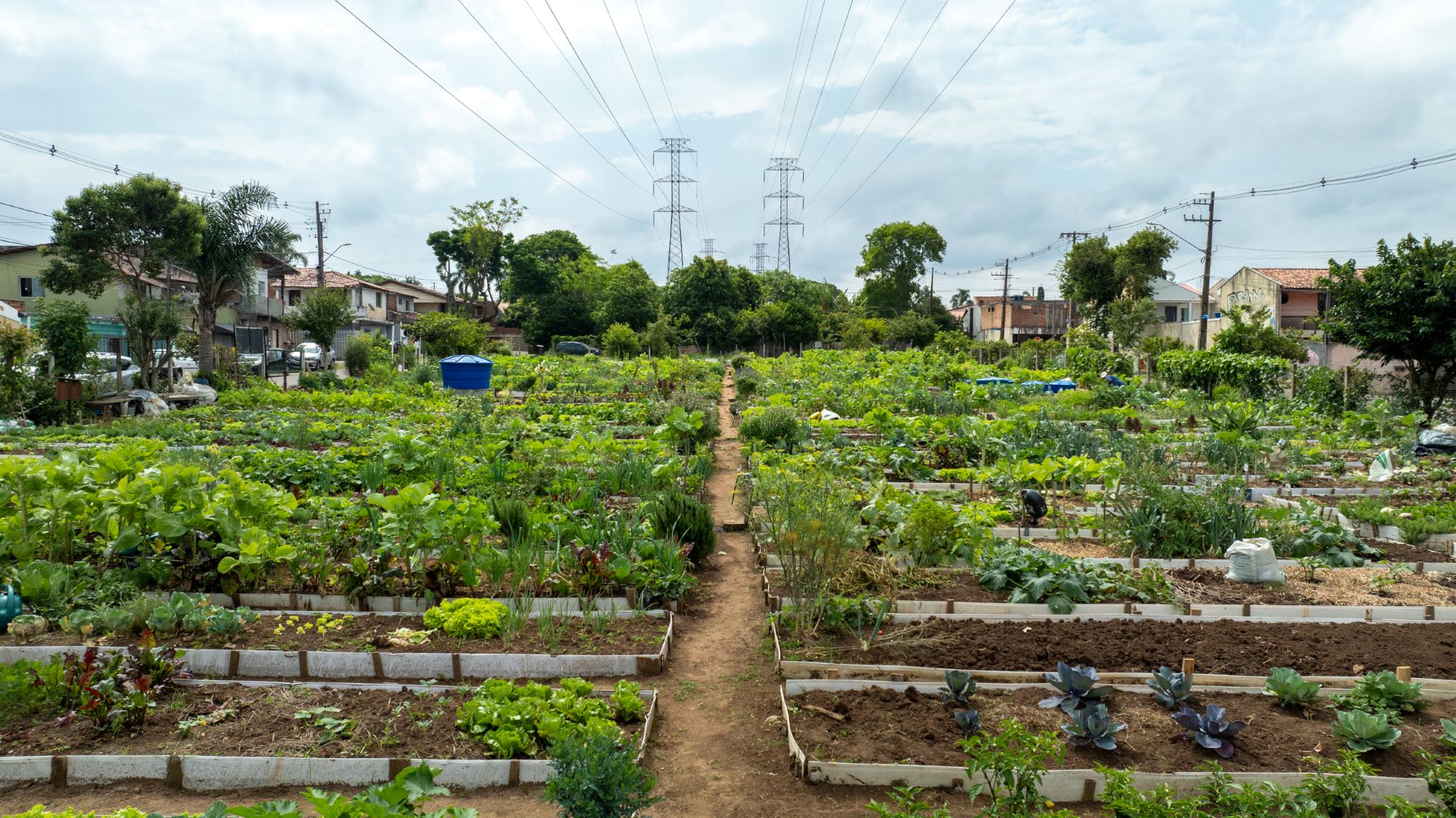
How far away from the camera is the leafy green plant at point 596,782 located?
2.71m

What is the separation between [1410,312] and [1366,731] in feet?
49.2

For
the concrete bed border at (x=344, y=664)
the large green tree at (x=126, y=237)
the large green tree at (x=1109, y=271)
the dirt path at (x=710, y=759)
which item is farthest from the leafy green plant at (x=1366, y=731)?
the large green tree at (x=1109, y=271)

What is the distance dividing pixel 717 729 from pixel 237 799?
206 cm

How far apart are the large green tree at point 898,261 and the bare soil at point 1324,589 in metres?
52.6

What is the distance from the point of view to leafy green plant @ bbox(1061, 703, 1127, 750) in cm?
364

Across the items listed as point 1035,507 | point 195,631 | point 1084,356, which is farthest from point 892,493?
point 1084,356

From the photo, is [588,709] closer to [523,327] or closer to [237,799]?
[237,799]

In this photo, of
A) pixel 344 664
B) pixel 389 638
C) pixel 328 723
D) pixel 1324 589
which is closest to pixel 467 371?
pixel 389 638

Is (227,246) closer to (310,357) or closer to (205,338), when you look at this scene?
(205,338)

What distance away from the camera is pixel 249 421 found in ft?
45.7

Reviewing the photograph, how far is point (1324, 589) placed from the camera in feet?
19.6

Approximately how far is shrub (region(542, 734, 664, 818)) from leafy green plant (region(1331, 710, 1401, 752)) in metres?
2.96

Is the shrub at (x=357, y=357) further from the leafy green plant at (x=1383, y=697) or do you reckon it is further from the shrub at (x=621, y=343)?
the leafy green plant at (x=1383, y=697)

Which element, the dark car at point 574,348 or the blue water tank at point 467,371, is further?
the dark car at point 574,348
